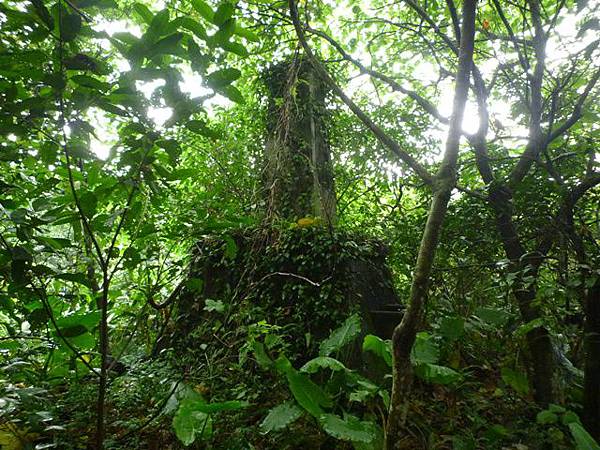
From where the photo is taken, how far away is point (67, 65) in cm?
117

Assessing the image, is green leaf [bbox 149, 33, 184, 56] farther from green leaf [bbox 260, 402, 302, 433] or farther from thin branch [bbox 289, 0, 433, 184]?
green leaf [bbox 260, 402, 302, 433]


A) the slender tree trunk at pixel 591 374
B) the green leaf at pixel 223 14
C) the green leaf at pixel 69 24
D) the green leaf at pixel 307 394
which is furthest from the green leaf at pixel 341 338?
the green leaf at pixel 69 24

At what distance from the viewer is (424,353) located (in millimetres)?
2104

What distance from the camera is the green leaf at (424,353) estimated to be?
6.78 feet

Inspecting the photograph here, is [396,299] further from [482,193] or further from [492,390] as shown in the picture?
[482,193]

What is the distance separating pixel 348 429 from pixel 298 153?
369 centimetres

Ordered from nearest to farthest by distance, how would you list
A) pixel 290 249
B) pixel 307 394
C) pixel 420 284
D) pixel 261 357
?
1. pixel 420 284
2. pixel 307 394
3. pixel 261 357
4. pixel 290 249

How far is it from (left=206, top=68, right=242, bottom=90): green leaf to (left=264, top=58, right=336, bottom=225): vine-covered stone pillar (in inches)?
116

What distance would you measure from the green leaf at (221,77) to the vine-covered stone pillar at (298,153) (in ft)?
9.69

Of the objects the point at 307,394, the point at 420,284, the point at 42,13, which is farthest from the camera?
the point at 307,394

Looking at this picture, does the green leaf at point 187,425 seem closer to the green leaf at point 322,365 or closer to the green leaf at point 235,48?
the green leaf at point 322,365

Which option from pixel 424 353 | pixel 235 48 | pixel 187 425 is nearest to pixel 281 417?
pixel 187 425

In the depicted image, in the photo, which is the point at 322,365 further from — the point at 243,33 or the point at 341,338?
the point at 243,33

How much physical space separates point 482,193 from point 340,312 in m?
1.51
